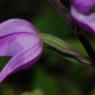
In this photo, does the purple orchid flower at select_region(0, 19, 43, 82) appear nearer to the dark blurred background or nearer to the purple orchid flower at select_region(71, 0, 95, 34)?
the purple orchid flower at select_region(71, 0, 95, 34)

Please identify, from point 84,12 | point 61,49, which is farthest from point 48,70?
point 84,12

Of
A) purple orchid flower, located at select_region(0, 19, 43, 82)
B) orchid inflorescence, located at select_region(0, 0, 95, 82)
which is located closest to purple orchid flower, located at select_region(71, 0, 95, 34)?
orchid inflorescence, located at select_region(0, 0, 95, 82)

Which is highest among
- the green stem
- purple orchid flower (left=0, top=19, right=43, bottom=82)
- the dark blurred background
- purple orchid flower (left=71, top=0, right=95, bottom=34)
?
purple orchid flower (left=71, top=0, right=95, bottom=34)

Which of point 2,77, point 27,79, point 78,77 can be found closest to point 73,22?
point 2,77

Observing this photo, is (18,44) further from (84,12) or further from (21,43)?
(84,12)

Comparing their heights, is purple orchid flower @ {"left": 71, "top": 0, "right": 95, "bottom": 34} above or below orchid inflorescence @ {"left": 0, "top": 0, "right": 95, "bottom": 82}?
above

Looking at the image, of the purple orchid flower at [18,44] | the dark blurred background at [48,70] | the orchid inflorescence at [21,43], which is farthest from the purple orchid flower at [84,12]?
the dark blurred background at [48,70]

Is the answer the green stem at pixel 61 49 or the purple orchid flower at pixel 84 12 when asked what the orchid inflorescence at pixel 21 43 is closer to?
the green stem at pixel 61 49
